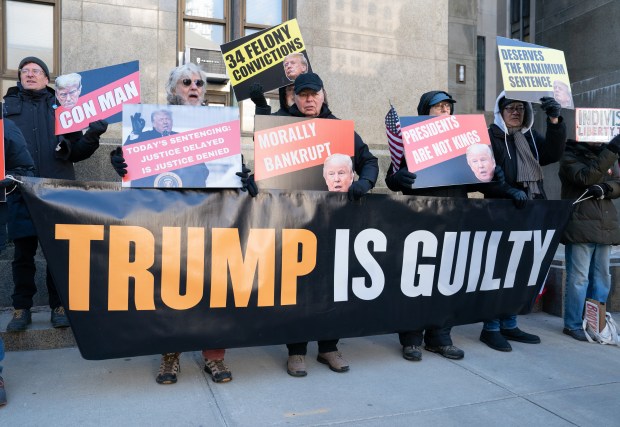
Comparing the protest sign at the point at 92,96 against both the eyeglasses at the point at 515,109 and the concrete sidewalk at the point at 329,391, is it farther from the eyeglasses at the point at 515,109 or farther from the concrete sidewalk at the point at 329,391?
the eyeglasses at the point at 515,109

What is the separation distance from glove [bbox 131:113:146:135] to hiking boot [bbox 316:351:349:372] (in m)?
2.10

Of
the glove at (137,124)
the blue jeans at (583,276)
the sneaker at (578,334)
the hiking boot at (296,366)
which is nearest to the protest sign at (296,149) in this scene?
the glove at (137,124)

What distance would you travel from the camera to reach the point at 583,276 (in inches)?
187

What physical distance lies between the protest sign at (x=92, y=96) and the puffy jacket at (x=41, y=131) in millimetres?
210

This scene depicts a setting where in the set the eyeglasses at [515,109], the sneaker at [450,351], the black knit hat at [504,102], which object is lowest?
the sneaker at [450,351]

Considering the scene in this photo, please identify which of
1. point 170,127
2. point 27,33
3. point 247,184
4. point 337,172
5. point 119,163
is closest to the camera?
point 119,163

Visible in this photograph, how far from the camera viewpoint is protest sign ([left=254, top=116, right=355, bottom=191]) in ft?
12.1

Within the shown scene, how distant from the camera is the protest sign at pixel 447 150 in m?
4.00

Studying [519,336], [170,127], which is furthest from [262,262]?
[519,336]

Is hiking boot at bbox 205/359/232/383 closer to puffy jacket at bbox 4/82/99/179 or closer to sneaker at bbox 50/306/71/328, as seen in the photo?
sneaker at bbox 50/306/71/328

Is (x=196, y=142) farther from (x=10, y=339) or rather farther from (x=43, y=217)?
(x=10, y=339)

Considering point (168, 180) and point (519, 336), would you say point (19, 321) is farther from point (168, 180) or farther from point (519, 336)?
point (519, 336)

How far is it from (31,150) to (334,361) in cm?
288

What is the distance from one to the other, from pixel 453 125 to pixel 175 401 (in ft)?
9.42
